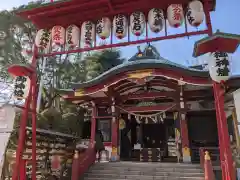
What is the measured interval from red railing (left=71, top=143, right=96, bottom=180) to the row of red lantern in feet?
15.1

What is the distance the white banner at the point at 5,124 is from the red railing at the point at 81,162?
279 cm

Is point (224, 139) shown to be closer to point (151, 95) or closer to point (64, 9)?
point (64, 9)

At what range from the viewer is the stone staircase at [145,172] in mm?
8469

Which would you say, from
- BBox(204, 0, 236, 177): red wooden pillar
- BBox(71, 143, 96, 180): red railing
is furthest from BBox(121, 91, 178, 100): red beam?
BBox(204, 0, 236, 177): red wooden pillar

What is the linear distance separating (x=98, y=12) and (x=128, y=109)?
19.8 ft

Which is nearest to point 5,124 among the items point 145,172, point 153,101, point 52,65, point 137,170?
point 137,170

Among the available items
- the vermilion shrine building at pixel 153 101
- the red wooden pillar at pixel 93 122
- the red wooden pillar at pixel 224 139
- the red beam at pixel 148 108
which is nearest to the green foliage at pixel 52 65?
the red wooden pillar at pixel 93 122

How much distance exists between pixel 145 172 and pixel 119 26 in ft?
18.9

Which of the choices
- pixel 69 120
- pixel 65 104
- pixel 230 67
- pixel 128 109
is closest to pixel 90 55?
pixel 65 104

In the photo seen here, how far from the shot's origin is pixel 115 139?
1173 cm

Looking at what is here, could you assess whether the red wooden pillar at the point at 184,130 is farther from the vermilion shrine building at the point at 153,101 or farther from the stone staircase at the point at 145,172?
the stone staircase at the point at 145,172

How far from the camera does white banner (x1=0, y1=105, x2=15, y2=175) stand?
680 centimetres

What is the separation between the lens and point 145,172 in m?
8.89

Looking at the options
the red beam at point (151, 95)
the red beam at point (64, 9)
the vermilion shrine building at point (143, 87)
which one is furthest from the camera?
the red beam at point (151, 95)
